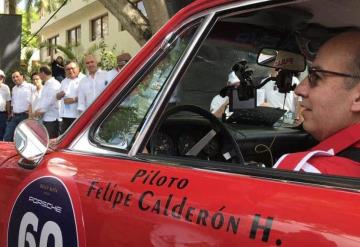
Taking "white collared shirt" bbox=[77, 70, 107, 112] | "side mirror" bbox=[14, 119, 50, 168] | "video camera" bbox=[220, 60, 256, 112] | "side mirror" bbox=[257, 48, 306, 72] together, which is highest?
"side mirror" bbox=[257, 48, 306, 72]

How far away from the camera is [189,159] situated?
170 cm

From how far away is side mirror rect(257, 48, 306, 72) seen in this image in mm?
2648

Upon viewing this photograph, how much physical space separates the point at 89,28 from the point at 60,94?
18.9 meters

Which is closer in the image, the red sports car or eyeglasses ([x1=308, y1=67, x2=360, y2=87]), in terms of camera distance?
the red sports car

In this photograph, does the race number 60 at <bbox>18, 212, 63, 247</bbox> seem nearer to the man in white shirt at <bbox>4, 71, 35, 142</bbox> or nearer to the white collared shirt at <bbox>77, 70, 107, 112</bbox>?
the white collared shirt at <bbox>77, 70, 107, 112</bbox>

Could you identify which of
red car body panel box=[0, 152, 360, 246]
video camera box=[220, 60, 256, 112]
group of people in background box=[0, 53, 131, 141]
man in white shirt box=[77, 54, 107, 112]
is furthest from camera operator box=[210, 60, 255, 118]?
man in white shirt box=[77, 54, 107, 112]

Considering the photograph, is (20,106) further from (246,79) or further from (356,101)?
(356,101)

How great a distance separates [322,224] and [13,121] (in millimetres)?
10133

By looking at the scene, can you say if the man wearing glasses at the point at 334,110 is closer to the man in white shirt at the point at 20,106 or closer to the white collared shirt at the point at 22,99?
the man in white shirt at the point at 20,106

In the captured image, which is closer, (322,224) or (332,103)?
(322,224)

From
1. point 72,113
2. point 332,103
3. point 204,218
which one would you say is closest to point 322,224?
point 204,218

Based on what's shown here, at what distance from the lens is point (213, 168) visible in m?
1.57

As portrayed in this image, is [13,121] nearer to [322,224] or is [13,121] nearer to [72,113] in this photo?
[72,113]

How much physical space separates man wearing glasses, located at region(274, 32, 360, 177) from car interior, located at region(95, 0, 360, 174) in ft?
1.16
